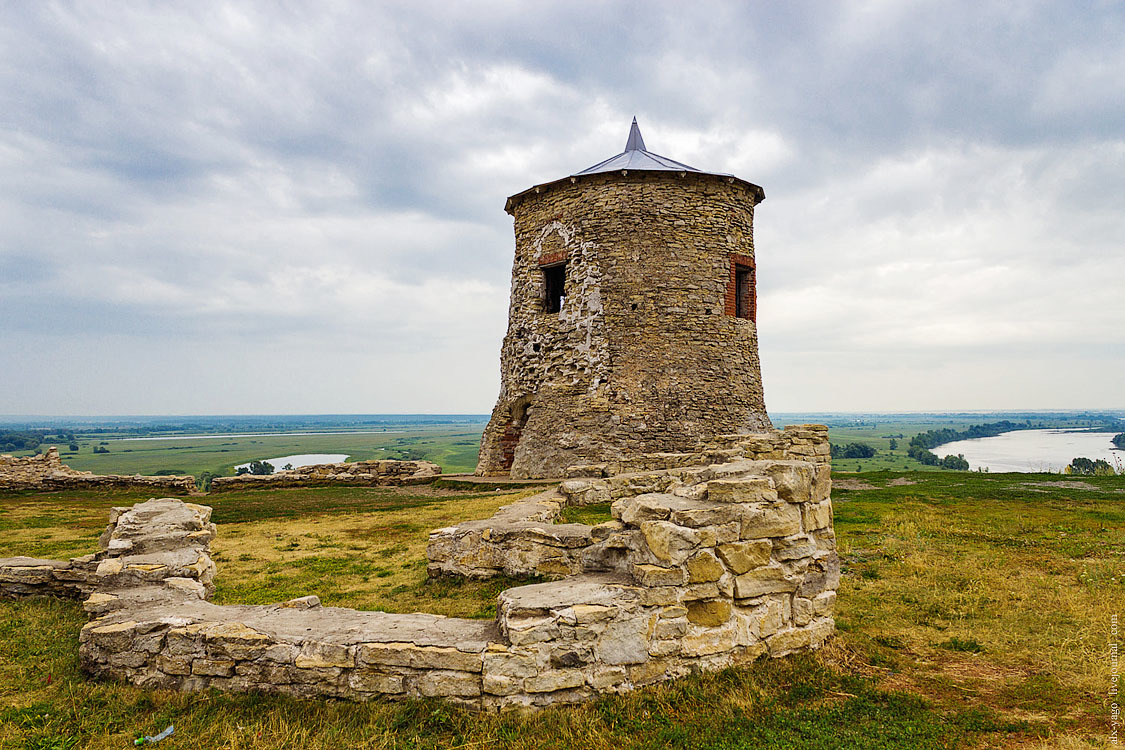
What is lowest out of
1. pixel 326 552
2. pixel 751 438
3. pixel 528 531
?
pixel 326 552

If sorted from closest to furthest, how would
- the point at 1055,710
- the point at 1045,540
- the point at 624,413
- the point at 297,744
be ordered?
1. the point at 297,744
2. the point at 1055,710
3. the point at 1045,540
4. the point at 624,413

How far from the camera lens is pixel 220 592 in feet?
24.5

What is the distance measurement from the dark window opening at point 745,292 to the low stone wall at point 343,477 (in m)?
11.3

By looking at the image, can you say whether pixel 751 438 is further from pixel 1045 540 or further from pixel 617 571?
pixel 617 571

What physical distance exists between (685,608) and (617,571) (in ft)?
2.50

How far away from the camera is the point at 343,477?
20250 millimetres

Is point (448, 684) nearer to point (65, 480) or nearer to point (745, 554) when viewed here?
point (745, 554)

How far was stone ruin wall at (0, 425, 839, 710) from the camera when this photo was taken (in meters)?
4.37

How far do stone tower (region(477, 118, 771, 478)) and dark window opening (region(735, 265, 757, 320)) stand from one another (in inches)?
2.3

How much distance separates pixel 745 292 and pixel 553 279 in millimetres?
6050

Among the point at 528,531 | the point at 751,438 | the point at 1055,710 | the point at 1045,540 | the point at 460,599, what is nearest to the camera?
the point at 1055,710

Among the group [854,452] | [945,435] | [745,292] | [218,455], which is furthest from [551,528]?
[945,435]

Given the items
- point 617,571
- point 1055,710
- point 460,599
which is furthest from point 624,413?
point 1055,710

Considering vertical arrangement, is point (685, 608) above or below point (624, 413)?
below
